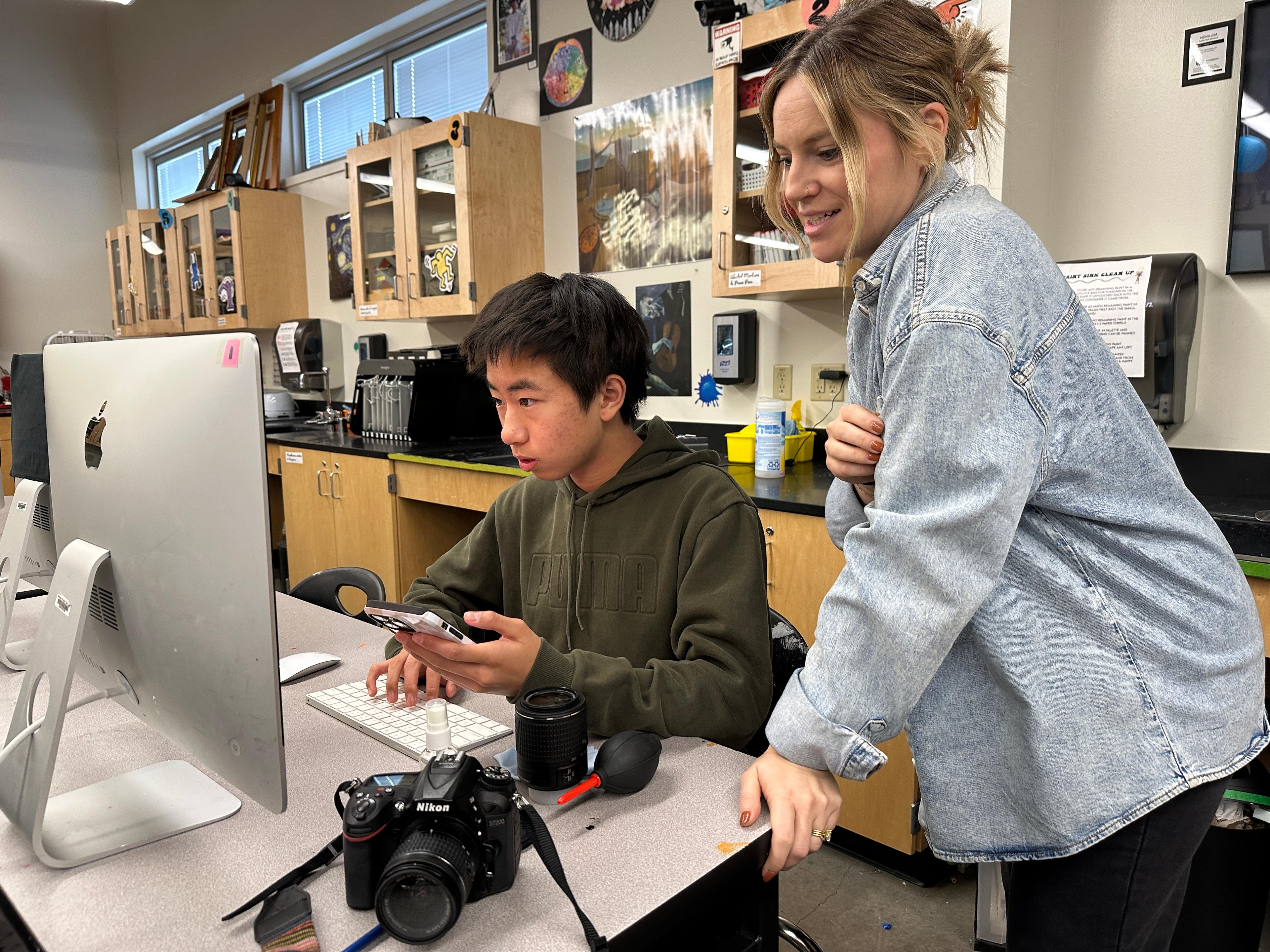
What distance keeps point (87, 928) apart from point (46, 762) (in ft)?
0.53

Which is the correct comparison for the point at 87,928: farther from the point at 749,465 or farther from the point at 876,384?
the point at 749,465

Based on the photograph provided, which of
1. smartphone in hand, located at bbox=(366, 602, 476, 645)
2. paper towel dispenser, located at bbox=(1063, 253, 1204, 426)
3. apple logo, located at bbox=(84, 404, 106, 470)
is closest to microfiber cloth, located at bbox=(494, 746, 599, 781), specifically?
smartphone in hand, located at bbox=(366, 602, 476, 645)

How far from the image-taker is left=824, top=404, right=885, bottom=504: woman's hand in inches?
32.4

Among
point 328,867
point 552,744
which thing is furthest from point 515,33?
point 328,867

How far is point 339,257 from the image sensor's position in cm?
468

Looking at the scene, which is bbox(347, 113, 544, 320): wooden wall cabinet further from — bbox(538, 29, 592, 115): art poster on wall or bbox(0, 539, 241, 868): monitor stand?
bbox(0, 539, 241, 868): monitor stand

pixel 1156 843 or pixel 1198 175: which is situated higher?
pixel 1198 175

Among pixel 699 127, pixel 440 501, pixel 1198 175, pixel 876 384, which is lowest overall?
pixel 440 501

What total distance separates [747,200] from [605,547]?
4.96ft

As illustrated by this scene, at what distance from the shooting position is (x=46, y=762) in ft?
2.49

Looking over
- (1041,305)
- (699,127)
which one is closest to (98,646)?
(1041,305)

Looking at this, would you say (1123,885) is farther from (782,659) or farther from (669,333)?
(669,333)

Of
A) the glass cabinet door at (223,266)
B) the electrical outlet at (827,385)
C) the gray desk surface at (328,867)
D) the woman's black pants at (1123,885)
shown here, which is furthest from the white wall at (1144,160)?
the glass cabinet door at (223,266)

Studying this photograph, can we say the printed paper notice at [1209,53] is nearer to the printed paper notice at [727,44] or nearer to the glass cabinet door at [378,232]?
the printed paper notice at [727,44]
